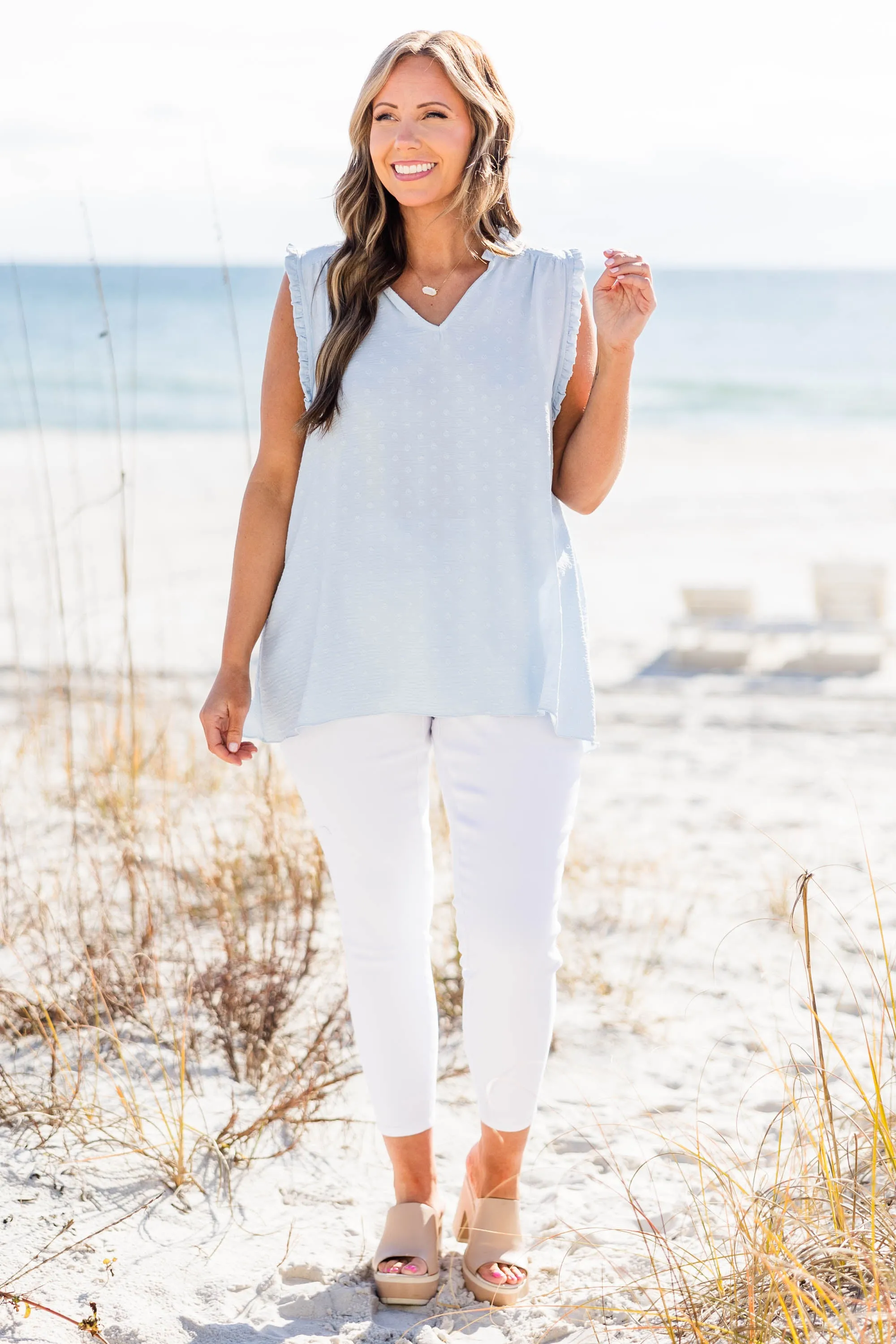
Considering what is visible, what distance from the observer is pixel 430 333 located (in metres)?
1.77

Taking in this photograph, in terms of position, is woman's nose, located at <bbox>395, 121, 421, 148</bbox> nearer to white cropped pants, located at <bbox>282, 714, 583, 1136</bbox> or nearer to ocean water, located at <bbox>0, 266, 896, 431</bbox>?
white cropped pants, located at <bbox>282, 714, 583, 1136</bbox>

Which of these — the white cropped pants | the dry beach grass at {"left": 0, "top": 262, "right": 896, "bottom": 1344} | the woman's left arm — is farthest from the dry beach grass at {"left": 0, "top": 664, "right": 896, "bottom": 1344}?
the woman's left arm

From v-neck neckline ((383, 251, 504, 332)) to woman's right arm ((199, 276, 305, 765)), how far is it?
16 cm

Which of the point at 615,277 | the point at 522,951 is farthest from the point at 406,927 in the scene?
the point at 615,277

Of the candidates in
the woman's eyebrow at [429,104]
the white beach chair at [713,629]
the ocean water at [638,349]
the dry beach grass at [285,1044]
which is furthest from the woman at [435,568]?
the white beach chair at [713,629]

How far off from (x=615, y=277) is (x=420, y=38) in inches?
17.4

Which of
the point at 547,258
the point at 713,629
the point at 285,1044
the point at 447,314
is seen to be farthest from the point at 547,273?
the point at 713,629

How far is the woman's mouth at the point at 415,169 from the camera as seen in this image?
176cm

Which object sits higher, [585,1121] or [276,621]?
[276,621]

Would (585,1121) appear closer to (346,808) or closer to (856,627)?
(346,808)

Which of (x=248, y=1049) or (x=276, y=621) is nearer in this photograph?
(x=276, y=621)

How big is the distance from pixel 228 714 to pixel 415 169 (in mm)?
870

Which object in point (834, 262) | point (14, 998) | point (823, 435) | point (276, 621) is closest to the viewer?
point (276, 621)

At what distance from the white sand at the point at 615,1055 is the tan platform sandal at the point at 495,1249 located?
0.03 metres
